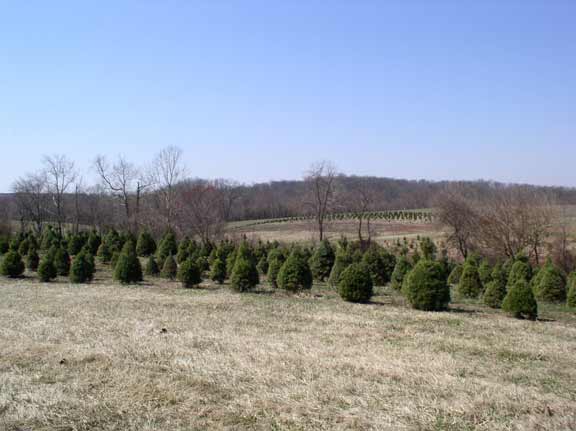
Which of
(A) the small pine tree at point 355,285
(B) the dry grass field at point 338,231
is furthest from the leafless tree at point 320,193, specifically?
(A) the small pine tree at point 355,285

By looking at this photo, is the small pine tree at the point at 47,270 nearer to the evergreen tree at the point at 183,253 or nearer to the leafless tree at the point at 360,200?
the evergreen tree at the point at 183,253

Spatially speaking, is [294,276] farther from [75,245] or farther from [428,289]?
[75,245]

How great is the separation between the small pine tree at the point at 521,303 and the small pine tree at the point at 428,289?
1.62m

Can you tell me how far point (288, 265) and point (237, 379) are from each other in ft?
32.4

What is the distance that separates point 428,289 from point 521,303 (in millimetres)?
2267

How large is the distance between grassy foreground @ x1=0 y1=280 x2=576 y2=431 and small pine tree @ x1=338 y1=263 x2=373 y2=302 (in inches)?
69.4

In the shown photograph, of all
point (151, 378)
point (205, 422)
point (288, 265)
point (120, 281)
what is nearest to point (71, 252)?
point (120, 281)

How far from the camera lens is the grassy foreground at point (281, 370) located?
524 cm

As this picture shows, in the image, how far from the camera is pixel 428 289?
13.0m

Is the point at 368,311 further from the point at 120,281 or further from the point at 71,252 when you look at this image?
the point at 71,252

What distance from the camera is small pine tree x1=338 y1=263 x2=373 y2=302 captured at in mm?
14422

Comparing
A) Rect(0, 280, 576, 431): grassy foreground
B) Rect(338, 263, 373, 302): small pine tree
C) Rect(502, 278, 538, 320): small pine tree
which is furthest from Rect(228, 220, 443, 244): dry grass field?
Rect(0, 280, 576, 431): grassy foreground

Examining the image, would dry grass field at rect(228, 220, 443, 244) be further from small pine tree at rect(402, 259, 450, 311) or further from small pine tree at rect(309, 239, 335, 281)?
small pine tree at rect(402, 259, 450, 311)

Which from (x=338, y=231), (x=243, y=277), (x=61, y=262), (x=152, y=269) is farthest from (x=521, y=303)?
(x=338, y=231)
